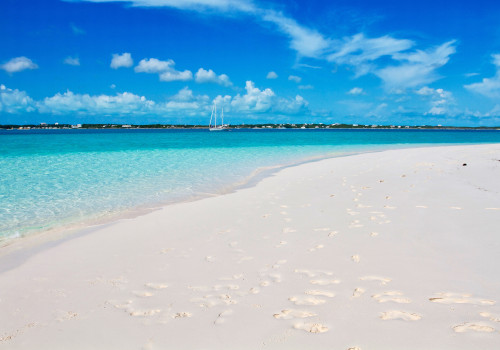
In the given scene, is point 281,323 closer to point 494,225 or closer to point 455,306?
point 455,306

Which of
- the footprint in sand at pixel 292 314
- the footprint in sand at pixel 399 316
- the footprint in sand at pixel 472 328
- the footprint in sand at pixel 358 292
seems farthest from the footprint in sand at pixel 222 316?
the footprint in sand at pixel 472 328

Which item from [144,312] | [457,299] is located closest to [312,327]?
[457,299]

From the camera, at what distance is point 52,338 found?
320cm

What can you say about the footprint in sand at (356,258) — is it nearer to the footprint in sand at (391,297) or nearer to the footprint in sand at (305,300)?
the footprint in sand at (391,297)

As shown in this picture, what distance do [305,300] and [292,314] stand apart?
1.13ft

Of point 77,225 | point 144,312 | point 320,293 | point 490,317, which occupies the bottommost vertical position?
point 77,225

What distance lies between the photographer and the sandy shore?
Result: 312cm

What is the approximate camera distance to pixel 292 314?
11.3 feet

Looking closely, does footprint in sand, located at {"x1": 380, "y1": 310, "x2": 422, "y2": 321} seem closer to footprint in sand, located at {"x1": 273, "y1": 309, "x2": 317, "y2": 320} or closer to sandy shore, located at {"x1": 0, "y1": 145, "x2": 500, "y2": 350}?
sandy shore, located at {"x1": 0, "y1": 145, "x2": 500, "y2": 350}

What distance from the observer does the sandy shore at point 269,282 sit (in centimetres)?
312

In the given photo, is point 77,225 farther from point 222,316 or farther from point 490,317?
point 490,317

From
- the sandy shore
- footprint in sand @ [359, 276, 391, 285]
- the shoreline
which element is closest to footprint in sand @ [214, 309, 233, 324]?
the sandy shore

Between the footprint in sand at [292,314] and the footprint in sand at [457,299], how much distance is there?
141 centimetres

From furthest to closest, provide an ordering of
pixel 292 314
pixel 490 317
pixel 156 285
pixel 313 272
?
pixel 313 272, pixel 156 285, pixel 292 314, pixel 490 317
